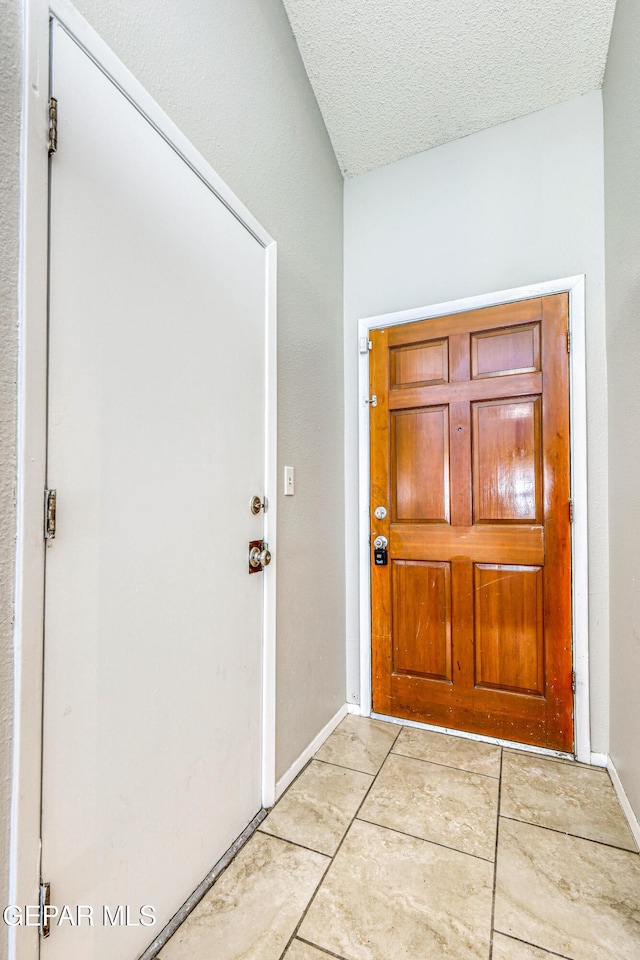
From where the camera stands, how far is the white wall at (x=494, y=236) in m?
1.89

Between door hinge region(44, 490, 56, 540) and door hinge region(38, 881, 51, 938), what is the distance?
2.16 ft

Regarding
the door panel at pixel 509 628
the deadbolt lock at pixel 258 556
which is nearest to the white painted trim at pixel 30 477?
the deadbolt lock at pixel 258 556

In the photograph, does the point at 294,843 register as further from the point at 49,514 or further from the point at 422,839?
the point at 49,514

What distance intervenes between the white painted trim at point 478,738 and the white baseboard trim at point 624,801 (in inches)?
5.6

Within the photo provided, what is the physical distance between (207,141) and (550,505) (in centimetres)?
186

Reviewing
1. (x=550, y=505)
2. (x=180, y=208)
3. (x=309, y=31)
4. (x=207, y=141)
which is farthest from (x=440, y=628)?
(x=309, y=31)

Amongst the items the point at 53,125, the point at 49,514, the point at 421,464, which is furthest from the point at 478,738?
the point at 53,125

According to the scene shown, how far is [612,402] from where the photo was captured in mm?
1795

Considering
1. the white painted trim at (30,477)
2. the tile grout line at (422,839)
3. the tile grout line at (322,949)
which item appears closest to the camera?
the white painted trim at (30,477)

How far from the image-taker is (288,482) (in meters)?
1.78

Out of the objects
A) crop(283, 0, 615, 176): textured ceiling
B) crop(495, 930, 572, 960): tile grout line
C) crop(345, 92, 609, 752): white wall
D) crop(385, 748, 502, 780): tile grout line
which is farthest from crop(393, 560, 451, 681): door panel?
crop(283, 0, 615, 176): textured ceiling

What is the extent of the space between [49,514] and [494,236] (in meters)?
2.20

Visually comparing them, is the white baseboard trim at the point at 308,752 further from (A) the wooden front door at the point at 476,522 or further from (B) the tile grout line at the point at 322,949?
(B) the tile grout line at the point at 322,949

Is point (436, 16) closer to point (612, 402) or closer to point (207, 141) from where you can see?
point (207, 141)
